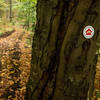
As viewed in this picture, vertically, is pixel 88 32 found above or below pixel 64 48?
above

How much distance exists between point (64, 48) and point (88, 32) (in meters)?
0.32

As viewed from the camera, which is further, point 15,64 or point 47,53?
point 15,64

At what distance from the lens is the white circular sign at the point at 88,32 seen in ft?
3.73

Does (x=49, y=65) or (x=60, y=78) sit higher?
(x=49, y=65)

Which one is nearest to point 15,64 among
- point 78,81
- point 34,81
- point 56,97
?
point 34,81

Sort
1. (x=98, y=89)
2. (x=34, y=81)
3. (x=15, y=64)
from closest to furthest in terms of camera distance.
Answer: (x=34, y=81), (x=98, y=89), (x=15, y=64)

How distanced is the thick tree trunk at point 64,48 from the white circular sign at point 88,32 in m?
0.04

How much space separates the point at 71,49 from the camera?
1.19 meters

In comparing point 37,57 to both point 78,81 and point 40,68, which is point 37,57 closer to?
point 40,68

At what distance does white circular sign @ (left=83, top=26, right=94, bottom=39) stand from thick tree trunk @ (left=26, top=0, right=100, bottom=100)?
0.04 m

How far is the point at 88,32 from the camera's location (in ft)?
3.78

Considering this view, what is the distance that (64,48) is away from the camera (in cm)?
122

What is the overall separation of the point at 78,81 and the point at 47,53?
1.69 feet

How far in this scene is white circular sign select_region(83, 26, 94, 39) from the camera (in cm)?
114
